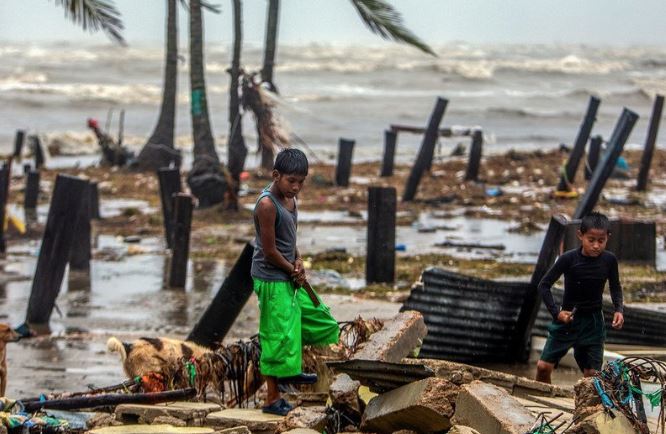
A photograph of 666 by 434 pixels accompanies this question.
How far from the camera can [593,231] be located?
677cm

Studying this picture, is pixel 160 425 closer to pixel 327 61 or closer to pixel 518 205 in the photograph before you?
pixel 518 205

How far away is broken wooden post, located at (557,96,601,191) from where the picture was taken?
1970 centimetres

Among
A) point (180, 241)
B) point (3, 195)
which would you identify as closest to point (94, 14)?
point (3, 195)

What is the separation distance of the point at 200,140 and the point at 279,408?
15517 millimetres

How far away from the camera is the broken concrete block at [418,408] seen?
5539mm

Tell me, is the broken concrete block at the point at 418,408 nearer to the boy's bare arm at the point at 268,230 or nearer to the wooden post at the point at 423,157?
the boy's bare arm at the point at 268,230

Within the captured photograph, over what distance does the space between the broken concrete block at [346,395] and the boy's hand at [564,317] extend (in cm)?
134

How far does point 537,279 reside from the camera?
8570 mm

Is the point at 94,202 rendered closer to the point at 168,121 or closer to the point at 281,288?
the point at 168,121

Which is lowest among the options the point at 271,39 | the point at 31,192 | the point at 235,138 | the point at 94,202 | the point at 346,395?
the point at 31,192

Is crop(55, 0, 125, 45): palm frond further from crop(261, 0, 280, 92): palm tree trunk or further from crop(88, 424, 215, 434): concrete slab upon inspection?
crop(88, 424, 215, 434): concrete slab

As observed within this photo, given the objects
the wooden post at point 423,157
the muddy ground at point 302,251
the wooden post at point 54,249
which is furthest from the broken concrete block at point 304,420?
the wooden post at point 423,157

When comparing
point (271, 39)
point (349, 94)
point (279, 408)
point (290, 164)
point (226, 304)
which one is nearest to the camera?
point (290, 164)

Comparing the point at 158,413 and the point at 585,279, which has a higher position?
the point at 585,279
